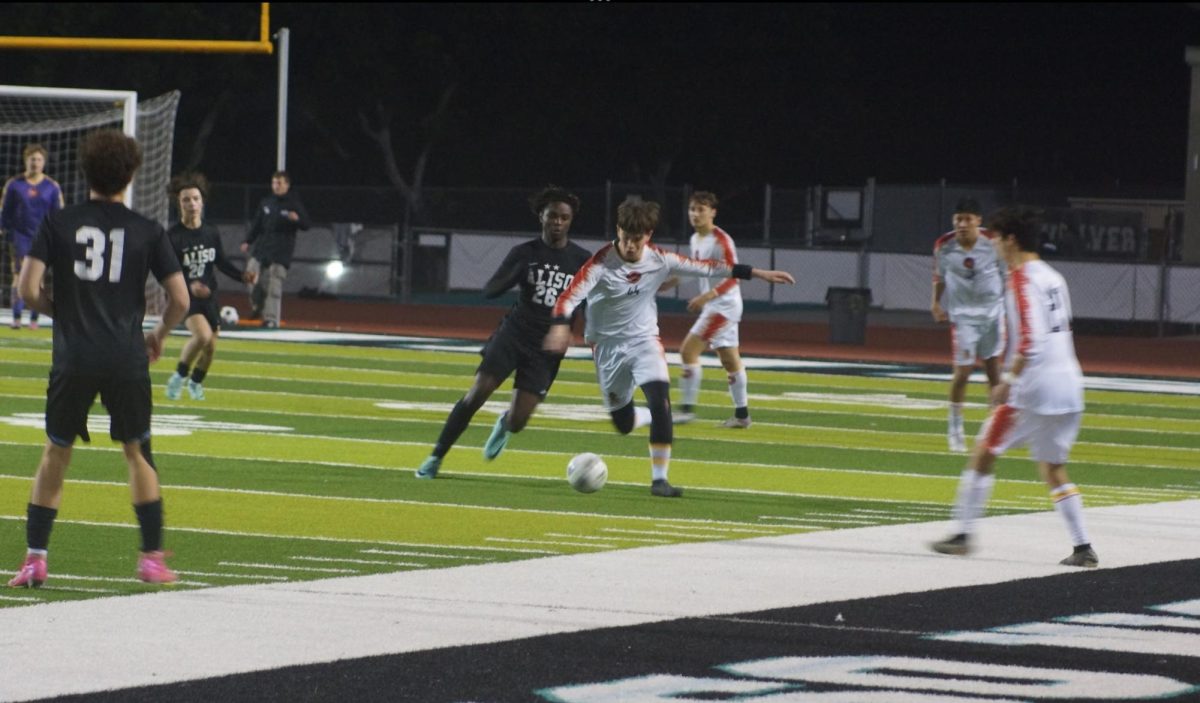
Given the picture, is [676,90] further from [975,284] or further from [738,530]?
[738,530]

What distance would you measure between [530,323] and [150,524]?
5.08 metres

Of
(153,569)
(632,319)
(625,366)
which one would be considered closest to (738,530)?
(625,366)

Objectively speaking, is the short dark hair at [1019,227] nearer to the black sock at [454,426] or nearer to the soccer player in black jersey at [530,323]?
the soccer player in black jersey at [530,323]

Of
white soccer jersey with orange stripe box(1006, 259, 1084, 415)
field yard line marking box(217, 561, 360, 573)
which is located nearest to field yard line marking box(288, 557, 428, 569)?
field yard line marking box(217, 561, 360, 573)

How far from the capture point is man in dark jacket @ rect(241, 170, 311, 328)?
3020cm

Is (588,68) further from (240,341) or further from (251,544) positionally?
(251,544)

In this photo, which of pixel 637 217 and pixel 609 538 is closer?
pixel 609 538

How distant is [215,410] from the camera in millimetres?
19141

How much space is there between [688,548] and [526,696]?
3.82 meters

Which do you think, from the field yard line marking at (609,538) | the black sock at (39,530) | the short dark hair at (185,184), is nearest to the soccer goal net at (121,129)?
the short dark hair at (185,184)

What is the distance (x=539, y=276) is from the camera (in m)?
14.1

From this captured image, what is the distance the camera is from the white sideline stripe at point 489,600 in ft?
25.7

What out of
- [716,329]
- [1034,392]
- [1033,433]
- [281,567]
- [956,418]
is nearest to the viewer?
[281,567]

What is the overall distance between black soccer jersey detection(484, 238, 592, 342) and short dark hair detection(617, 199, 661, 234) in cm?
37
